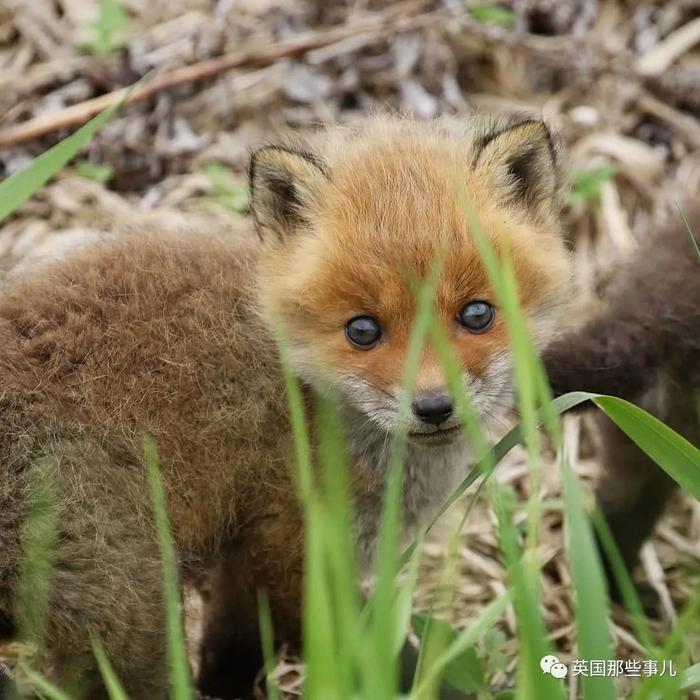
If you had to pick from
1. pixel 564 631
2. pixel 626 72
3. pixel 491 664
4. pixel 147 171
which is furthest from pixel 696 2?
pixel 491 664

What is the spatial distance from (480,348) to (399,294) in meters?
0.30

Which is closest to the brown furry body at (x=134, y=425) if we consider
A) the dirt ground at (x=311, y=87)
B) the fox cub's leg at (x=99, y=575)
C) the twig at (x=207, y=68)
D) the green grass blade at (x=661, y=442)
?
the fox cub's leg at (x=99, y=575)

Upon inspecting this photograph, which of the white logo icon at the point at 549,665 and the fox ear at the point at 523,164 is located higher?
the fox ear at the point at 523,164

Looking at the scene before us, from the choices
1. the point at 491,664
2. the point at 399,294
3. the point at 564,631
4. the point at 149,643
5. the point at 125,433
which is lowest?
the point at 564,631

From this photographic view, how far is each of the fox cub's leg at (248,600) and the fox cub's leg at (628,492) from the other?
153cm

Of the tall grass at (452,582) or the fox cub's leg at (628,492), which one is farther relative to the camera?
the fox cub's leg at (628,492)

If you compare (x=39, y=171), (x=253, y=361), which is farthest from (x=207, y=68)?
(x=39, y=171)

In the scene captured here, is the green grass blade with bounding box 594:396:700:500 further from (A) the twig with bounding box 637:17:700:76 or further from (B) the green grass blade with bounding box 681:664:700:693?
(A) the twig with bounding box 637:17:700:76

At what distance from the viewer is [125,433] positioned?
133 inches

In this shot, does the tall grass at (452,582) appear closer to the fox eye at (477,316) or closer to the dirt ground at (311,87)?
the fox eye at (477,316)

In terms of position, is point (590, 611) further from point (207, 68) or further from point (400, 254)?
point (207, 68)

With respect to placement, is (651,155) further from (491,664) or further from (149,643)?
(149,643)

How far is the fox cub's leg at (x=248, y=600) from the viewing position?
3.63 m

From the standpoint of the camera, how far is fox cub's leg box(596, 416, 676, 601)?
4.48 metres
